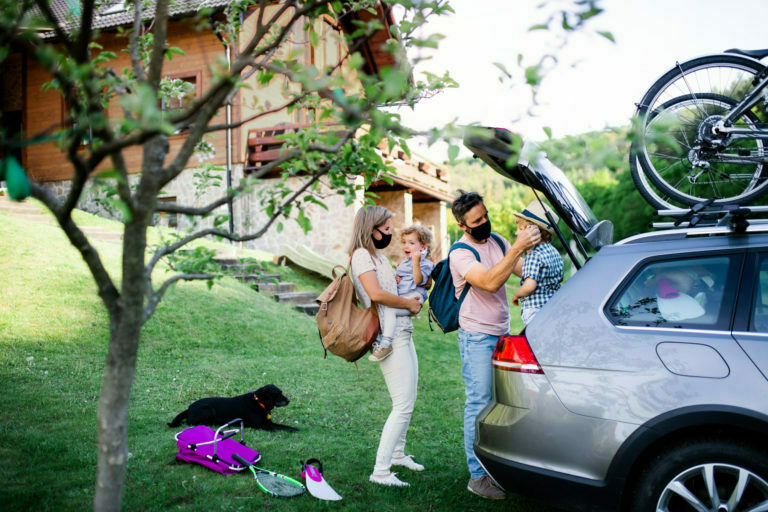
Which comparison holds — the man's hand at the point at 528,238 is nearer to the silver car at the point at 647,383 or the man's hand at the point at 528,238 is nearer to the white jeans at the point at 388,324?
the silver car at the point at 647,383

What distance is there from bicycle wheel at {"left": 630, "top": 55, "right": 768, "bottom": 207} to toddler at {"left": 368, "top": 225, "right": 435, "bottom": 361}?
168 centimetres

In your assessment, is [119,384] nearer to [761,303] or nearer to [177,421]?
[761,303]

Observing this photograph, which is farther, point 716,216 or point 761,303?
point 716,216

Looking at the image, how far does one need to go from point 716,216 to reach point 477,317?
1492mm

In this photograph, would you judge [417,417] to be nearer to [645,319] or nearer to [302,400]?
[302,400]

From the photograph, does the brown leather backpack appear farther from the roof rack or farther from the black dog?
the roof rack

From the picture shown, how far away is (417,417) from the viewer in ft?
20.4

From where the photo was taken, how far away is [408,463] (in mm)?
4508

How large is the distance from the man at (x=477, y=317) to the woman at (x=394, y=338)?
390 mm

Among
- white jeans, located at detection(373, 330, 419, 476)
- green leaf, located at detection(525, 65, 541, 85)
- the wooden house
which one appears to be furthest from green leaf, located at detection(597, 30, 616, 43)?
the wooden house

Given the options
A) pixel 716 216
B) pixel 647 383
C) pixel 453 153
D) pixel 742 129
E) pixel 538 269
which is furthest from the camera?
pixel 538 269

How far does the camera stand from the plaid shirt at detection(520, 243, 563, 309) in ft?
13.1

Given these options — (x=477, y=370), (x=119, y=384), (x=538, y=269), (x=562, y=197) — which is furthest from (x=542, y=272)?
(x=119, y=384)

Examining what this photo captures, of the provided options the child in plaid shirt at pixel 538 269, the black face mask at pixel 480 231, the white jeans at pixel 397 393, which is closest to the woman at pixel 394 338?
the white jeans at pixel 397 393
